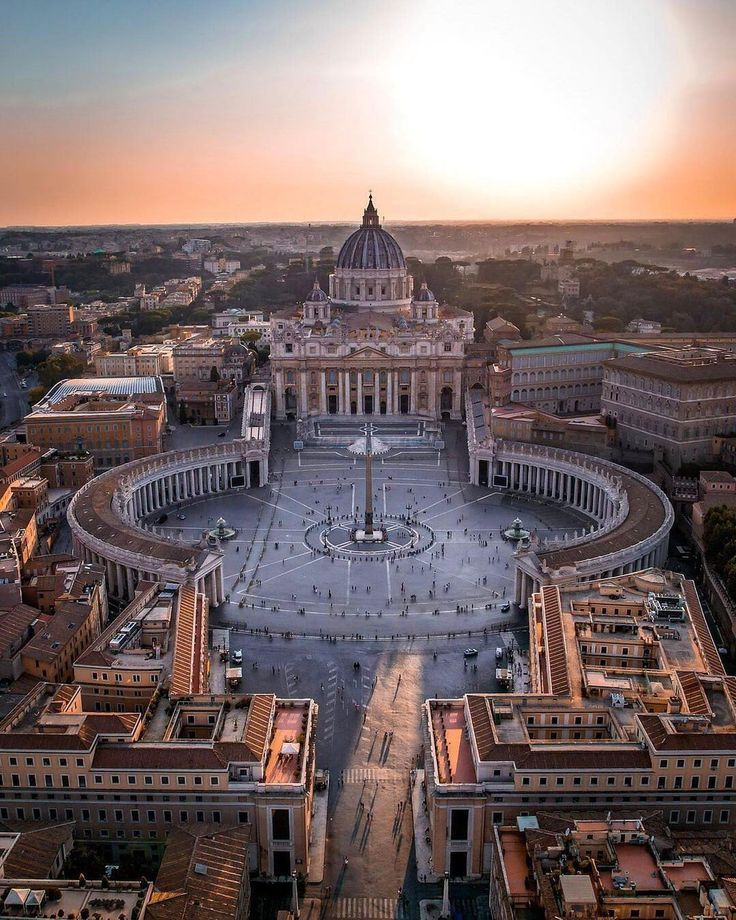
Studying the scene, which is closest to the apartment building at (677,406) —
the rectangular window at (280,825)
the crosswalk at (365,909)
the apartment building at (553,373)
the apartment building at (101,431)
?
the apartment building at (553,373)

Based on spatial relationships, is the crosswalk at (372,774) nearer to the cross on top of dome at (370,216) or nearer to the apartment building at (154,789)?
the apartment building at (154,789)

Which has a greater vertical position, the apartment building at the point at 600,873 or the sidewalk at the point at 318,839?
the apartment building at the point at 600,873

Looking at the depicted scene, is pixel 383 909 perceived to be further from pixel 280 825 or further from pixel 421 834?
pixel 280 825

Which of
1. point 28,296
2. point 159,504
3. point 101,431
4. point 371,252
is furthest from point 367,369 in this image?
point 28,296

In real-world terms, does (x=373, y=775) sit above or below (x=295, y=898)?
below

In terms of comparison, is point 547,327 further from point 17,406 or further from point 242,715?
point 242,715

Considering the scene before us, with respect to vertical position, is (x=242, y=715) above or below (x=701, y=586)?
above

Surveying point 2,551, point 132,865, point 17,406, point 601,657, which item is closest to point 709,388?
point 601,657
